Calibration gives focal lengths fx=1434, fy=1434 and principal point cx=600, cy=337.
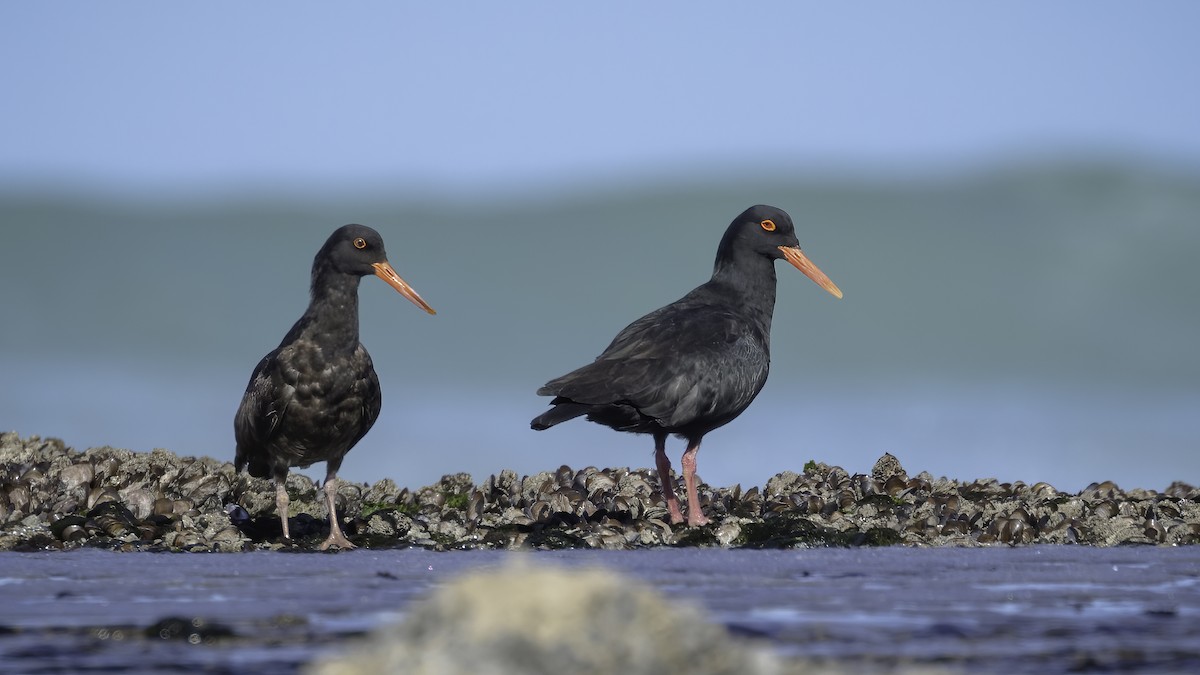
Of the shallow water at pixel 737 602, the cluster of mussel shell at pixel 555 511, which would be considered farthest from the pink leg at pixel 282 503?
the shallow water at pixel 737 602

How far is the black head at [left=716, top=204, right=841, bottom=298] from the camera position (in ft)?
34.8

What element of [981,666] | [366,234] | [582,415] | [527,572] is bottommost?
[981,666]

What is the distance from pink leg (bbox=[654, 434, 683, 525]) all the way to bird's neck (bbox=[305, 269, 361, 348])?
2.11m

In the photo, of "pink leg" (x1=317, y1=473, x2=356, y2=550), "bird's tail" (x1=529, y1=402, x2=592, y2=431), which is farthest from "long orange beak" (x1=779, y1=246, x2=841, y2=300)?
"pink leg" (x1=317, y1=473, x2=356, y2=550)

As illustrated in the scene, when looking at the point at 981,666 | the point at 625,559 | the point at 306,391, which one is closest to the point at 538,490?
the point at 306,391

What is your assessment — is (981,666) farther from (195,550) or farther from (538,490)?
(538,490)

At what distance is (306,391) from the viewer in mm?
8781

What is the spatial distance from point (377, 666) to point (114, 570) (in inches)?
168

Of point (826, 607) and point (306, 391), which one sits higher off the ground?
point (306, 391)

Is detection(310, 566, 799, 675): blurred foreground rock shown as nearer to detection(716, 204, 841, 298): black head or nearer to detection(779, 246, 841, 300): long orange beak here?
detection(716, 204, 841, 298): black head

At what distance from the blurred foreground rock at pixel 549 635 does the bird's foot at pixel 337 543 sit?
5.33 m

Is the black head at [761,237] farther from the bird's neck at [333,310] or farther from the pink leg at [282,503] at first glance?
→ the pink leg at [282,503]

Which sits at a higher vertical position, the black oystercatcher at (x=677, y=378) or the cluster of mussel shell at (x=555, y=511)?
the black oystercatcher at (x=677, y=378)

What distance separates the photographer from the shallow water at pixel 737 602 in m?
4.32
